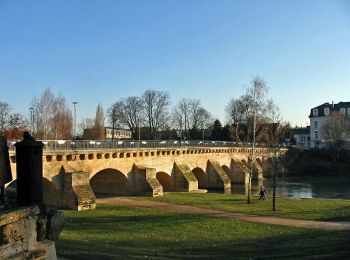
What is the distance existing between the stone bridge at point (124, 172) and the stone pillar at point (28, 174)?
58.9 feet

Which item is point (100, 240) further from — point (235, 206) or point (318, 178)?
point (318, 178)

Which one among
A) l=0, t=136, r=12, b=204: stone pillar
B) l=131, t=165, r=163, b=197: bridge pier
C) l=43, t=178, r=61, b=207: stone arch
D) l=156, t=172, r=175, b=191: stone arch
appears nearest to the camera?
l=0, t=136, r=12, b=204: stone pillar

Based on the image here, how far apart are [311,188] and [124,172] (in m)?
26.6

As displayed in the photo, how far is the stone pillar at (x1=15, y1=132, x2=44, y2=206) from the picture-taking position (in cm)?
649

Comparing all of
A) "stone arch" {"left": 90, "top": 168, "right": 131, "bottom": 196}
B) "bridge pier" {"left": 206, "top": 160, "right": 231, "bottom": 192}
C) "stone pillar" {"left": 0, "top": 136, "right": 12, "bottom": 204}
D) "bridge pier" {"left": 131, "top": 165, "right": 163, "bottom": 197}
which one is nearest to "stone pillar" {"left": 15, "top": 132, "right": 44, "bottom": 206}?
"stone pillar" {"left": 0, "top": 136, "right": 12, "bottom": 204}

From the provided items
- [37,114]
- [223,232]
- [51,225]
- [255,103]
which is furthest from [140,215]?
[37,114]

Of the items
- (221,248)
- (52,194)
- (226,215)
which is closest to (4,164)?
(221,248)

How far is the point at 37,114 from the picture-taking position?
198 feet

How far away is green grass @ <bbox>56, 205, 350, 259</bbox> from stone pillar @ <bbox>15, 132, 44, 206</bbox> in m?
6.84

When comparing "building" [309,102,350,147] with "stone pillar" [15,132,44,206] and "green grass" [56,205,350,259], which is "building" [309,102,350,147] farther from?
"stone pillar" [15,132,44,206]

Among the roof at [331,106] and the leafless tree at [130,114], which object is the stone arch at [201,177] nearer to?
the leafless tree at [130,114]

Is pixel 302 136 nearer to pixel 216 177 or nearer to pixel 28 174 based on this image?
pixel 216 177

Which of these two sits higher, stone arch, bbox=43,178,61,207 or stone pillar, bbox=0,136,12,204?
stone pillar, bbox=0,136,12,204

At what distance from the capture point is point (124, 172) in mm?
37344
